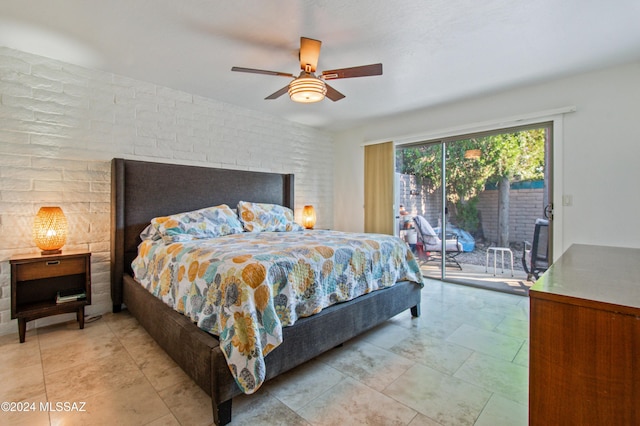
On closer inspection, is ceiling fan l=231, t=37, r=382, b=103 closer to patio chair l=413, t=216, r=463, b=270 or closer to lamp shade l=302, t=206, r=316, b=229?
lamp shade l=302, t=206, r=316, b=229

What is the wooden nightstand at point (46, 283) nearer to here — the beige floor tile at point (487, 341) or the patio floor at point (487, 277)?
the beige floor tile at point (487, 341)

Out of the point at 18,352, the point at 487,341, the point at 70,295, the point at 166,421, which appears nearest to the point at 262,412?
the point at 166,421

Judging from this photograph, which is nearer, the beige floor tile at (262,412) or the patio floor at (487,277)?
the beige floor tile at (262,412)

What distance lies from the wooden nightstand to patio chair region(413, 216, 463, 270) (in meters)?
3.97

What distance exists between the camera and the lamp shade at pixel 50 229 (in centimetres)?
232

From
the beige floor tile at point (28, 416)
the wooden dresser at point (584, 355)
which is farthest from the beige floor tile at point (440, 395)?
the beige floor tile at point (28, 416)

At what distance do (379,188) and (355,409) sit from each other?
138 inches

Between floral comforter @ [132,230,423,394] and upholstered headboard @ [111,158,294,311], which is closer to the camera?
floral comforter @ [132,230,423,394]

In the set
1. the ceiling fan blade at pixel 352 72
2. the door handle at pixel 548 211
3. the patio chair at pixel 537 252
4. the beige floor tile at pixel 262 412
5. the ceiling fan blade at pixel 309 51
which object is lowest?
the beige floor tile at pixel 262 412

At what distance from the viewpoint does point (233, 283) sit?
58.7 inches

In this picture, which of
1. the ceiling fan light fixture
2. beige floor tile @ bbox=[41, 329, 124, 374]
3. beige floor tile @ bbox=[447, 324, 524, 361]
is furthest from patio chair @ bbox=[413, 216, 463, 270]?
beige floor tile @ bbox=[41, 329, 124, 374]

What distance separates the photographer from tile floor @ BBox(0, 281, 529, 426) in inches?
57.9

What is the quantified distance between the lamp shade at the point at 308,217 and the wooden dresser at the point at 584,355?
3698 mm

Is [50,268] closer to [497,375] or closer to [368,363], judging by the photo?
[368,363]
